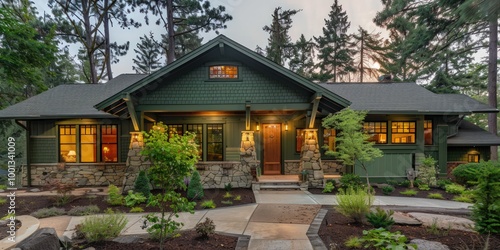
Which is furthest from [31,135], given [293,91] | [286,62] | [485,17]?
[286,62]

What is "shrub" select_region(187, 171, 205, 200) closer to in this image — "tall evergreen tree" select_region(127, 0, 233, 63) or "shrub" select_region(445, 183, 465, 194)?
"shrub" select_region(445, 183, 465, 194)

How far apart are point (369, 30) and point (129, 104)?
878 inches

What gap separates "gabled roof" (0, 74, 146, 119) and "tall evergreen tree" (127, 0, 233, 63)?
501cm

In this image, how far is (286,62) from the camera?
2244 cm

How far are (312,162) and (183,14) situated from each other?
13.5 meters

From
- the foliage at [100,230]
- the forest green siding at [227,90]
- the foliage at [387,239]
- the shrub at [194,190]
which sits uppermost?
the forest green siding at [227,90]

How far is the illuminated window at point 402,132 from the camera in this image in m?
11.0

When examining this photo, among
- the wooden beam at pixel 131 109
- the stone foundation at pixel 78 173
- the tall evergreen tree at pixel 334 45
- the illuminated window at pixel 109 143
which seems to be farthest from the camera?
the tall evergreen tree at pixel 334 45

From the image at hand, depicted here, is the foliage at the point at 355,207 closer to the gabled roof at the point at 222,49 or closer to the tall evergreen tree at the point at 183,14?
the gabled roof at the point at 222,49

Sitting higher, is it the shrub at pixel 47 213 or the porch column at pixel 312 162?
the porch column at pixel 312 162

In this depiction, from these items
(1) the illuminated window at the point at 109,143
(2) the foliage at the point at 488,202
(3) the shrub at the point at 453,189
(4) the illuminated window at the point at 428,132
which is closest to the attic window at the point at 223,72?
(1) the illuminated window at the point at 109,143

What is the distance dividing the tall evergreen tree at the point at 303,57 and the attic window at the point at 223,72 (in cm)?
1358

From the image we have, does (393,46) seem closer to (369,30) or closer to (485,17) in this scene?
(369,30)

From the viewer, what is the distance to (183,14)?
664 inches
